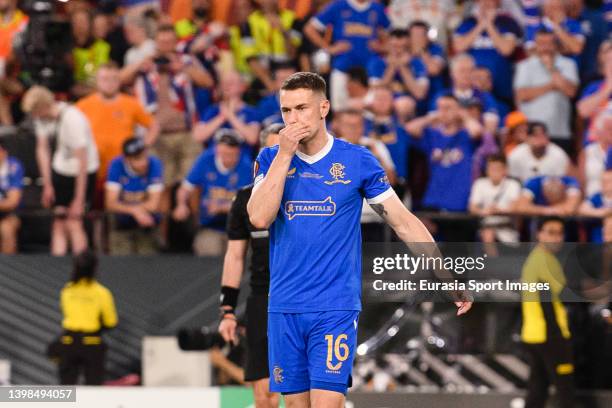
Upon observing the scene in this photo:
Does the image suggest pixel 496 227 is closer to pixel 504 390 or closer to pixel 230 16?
pixel 504 390

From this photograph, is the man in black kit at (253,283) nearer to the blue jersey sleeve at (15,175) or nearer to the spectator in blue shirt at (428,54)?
the blue jersey sleeve at (15,175)

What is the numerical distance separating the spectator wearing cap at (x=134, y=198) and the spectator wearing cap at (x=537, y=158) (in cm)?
377

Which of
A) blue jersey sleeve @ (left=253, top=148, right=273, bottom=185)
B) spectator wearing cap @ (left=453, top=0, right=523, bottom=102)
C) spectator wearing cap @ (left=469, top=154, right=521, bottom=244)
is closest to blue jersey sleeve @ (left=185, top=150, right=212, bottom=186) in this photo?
spectator wearing cap @ (left=469, top=154, right=521, bottom=244)

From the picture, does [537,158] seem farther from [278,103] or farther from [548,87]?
[278,103]

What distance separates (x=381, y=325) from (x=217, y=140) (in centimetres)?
276

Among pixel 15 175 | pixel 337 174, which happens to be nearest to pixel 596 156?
pixel 15 175

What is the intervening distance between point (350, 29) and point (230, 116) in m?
2.01

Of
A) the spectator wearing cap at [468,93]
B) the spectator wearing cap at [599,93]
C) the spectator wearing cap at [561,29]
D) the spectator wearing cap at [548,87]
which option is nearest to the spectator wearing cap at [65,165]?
the spectator wearing cap at [468,93]

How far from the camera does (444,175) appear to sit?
486 inches

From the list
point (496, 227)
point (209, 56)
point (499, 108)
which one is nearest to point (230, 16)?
point (209, 56)

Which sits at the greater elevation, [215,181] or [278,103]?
[278,103]

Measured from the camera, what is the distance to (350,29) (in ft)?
46.1

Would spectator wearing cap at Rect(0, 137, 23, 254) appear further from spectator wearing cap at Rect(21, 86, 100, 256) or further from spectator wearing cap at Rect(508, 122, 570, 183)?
spectator wearing cap at Rect(508, 122, 570, 183)

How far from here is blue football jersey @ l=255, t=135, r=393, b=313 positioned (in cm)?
621
